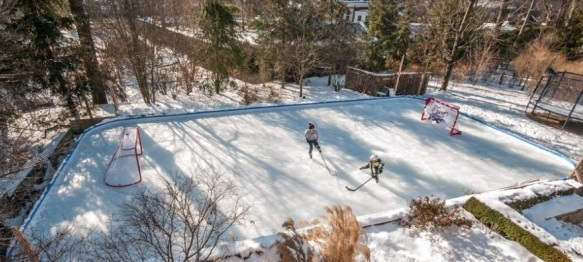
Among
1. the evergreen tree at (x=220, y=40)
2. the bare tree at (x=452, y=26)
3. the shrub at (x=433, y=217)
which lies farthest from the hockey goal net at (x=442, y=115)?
the evergreen tree at (x=220, y=40)

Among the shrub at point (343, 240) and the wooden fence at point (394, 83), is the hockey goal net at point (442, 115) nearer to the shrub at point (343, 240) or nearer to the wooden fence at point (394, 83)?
the wooden fence at point (394, 83)

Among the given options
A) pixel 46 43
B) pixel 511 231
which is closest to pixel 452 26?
pixel 511 231

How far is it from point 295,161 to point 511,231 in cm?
537

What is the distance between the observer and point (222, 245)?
5430mm

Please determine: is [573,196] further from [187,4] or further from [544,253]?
[187,4]

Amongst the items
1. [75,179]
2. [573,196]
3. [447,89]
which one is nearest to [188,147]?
[75,179]

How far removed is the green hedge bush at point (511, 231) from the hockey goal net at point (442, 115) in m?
4.91

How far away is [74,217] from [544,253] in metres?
9.56

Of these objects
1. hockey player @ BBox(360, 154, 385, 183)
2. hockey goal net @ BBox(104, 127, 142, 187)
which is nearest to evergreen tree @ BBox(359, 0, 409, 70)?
hockey player @ BBox(360, 154, 385, 183)

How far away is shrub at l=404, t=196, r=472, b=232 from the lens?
638 cm

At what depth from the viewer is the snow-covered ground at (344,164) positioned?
6.29 metres

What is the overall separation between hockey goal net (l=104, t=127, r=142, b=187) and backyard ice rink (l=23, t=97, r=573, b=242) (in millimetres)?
178

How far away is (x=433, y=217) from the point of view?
6.43 m

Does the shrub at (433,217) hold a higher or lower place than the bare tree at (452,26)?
lower
